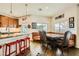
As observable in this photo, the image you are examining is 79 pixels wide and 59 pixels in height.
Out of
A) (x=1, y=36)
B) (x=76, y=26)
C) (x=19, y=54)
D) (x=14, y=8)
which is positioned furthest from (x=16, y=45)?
(x=76, y=26)

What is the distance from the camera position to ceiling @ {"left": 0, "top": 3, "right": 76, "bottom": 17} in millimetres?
2376

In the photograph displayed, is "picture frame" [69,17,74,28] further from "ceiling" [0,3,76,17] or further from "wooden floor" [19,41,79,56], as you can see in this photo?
"wooden floor" [19,41,79,56]

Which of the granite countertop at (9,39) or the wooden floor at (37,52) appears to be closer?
the granite countertop at (9,39)

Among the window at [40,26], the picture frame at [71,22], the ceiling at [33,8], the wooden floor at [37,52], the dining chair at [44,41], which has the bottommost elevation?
the wooden floor at [37,52]

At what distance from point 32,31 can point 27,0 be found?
25.3 inches

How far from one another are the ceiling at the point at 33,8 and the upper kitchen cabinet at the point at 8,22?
0.10 meters

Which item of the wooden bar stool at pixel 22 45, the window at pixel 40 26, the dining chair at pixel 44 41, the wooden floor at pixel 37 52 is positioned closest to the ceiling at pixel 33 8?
the window at pixel 40 26

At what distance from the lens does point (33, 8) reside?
2438 mm

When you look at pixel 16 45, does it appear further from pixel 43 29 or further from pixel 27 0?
pixel 27 0

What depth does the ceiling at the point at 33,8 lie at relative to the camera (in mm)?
2376

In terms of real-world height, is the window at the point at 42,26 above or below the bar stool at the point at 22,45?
above

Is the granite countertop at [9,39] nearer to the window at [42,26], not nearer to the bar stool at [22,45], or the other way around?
the bar stool at [22,45]

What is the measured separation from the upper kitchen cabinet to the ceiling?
0.33 ft

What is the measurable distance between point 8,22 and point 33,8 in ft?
1.93
